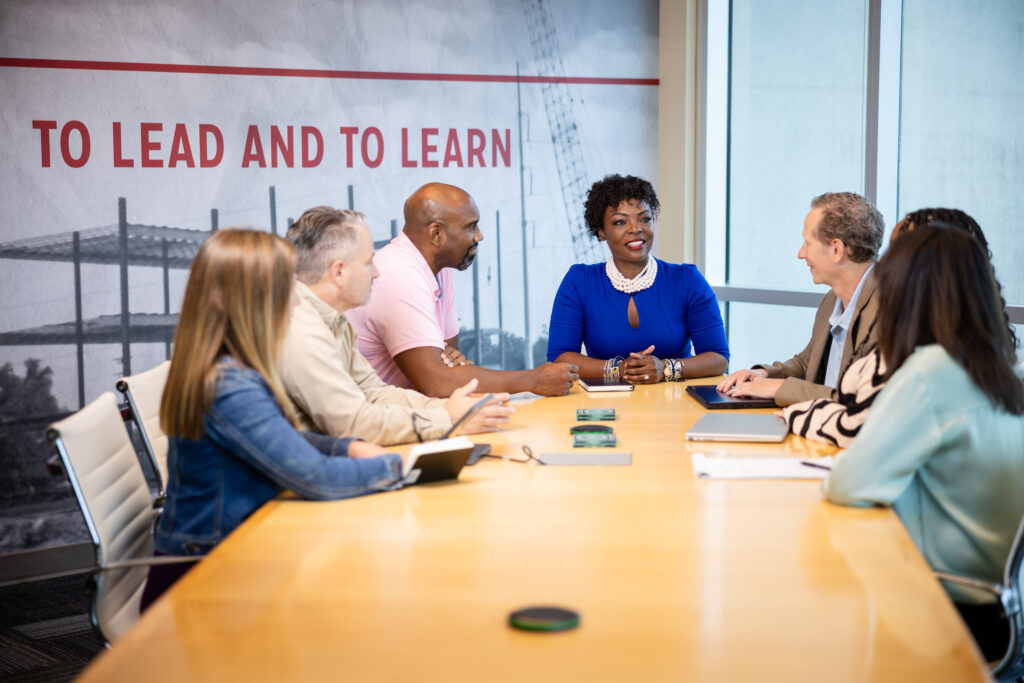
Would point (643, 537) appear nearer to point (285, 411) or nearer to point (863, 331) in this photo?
point (285, 411)

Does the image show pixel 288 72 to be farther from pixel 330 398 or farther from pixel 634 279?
pixel 330 398

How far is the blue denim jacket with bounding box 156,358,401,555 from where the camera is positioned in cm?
196

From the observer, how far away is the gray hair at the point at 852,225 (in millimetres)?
3115

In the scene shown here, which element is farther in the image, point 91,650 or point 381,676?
point 91,650

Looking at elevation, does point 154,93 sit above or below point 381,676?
above

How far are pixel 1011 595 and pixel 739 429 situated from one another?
966 mm

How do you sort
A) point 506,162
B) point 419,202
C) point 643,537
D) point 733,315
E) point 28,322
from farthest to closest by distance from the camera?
point 733,315
point 506,162
point 28,322
point 419,202
point 643,537

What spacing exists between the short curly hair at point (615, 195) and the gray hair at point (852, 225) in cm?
107

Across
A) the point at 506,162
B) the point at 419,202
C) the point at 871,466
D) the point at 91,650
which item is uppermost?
the point at 506,162

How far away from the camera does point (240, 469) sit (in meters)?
2.06

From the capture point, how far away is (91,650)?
363cm

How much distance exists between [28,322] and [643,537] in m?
3.50

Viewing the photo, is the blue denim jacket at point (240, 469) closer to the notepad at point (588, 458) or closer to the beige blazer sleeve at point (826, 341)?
the notepad at point (588, 458)

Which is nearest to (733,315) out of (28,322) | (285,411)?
(28,322)
